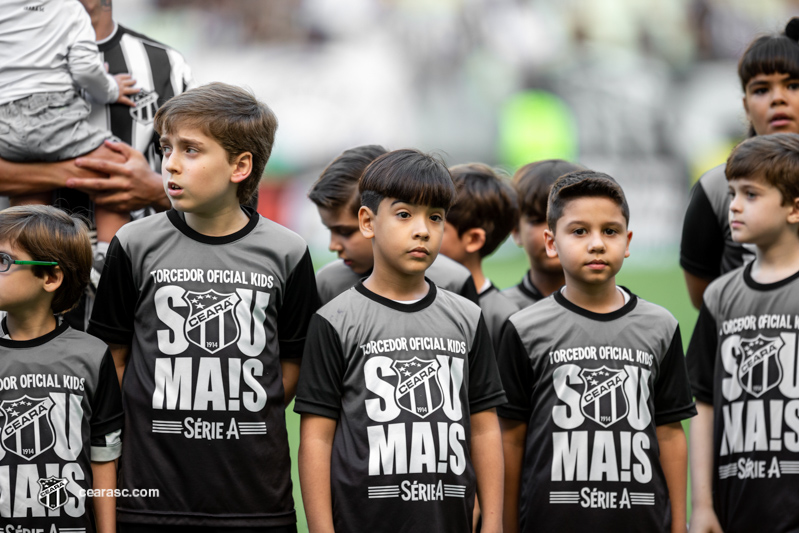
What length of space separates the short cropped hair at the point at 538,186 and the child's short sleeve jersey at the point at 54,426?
1917 mm

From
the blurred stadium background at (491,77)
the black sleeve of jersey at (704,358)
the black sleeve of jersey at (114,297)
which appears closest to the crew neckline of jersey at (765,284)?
the black sleeve of jersey at (704,358)

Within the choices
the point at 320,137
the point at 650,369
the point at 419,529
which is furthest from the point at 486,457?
the point at 320,137

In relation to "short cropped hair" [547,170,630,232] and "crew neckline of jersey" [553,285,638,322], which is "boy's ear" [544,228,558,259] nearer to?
"short cropped hair" [547,170,630,232]

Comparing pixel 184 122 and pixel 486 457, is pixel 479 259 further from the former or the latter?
pixel 184 122

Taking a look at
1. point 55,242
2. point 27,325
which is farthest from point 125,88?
point 27,325

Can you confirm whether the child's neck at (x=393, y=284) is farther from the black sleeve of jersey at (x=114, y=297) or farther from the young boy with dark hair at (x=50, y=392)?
the young boy with dark hair at (x=50, y=392)

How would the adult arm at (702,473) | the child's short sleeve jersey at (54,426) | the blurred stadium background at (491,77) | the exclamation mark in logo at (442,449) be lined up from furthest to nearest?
the blurred stadium background at (491,77) < the adult arm at (702,473) < the exclamation mark in logo at (442,449) < the child's short sleeve jersey at (54,426)

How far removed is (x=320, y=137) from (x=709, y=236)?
46.8 feet

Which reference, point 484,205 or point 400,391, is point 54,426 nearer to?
point 400,391

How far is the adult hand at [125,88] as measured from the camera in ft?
11.5

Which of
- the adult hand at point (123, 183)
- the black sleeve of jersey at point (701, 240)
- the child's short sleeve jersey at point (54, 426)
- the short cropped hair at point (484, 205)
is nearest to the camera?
the child's short sleeve jersey at point (54, 426)

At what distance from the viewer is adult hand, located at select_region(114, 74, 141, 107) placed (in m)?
3.51

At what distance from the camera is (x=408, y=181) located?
2.94 m

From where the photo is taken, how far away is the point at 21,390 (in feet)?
9.07
